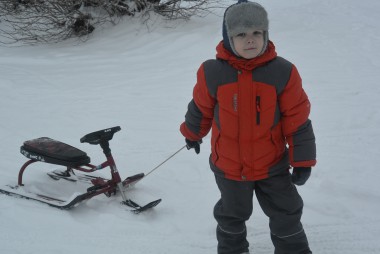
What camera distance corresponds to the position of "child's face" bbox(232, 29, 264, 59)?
187cm

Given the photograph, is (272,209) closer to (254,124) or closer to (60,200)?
(254,124)

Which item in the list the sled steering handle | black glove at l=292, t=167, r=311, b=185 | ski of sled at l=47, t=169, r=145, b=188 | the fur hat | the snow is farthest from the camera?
ski of sled at l=47, t=169, r=145, b=188

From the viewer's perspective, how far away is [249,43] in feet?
6.14

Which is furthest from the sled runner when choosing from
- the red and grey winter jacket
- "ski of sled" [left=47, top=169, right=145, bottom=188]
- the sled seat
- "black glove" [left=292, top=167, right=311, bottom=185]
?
"black glove" [left=292, top=167, right=311, bottom=185]

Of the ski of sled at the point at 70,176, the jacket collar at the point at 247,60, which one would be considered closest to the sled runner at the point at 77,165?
the ski of sled at the point at 70,176

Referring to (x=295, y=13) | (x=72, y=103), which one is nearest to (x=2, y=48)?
(x=72, y=103)

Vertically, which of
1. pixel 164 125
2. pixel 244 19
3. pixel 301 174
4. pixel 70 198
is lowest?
pixel 164 125

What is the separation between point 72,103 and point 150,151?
67.6 inches

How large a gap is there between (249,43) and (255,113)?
1.09ft

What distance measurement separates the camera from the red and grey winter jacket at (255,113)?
1.94m

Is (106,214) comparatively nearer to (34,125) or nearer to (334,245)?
(334,245)

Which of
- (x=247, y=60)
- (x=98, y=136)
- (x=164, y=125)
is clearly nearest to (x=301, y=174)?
(x=247, y=60)

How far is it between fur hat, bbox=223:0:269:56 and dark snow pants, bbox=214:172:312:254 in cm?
73

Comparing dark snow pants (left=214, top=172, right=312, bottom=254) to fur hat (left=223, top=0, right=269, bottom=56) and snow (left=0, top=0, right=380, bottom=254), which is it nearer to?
snow (left=0, top=0, right=380, bottom=254)
